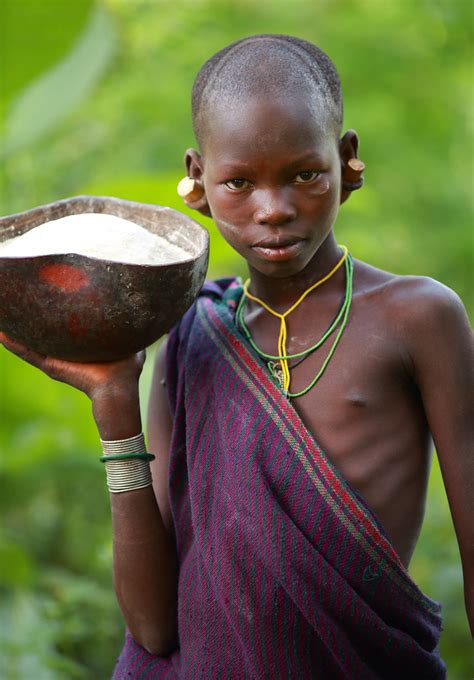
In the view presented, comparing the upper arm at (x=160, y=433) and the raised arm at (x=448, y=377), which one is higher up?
the raised arm at (x=448, y=377)

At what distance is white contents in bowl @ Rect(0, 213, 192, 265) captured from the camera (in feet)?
5.84

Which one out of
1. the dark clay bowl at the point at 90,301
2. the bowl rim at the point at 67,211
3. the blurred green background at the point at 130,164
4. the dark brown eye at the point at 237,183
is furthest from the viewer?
the blurred green background at the point at 130,164

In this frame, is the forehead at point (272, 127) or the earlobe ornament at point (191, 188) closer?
the forehead at point (272, 127)

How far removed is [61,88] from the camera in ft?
12.7

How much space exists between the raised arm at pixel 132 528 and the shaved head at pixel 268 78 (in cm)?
50

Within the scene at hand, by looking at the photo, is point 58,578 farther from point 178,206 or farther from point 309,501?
point 309,501

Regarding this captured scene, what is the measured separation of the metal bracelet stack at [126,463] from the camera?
1885mm

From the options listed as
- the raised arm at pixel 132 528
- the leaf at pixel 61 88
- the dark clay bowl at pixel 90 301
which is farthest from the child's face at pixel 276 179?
the leaf at pixel 61 88

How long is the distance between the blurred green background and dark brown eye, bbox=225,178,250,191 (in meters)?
1.61

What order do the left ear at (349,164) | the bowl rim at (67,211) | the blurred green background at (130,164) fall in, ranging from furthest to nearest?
the blurred green background at (130,164) → the bowl rim at (67,211) → the left ear at (349,164)

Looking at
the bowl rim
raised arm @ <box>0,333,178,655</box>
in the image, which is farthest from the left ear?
raised arm @ <box>0,333,178,655</box>

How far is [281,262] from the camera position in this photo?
181cm

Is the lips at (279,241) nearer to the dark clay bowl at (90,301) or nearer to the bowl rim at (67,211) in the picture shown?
the dark clay bowl at (90,301)

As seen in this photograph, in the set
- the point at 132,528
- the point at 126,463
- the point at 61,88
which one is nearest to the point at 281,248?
the point at 126,463
